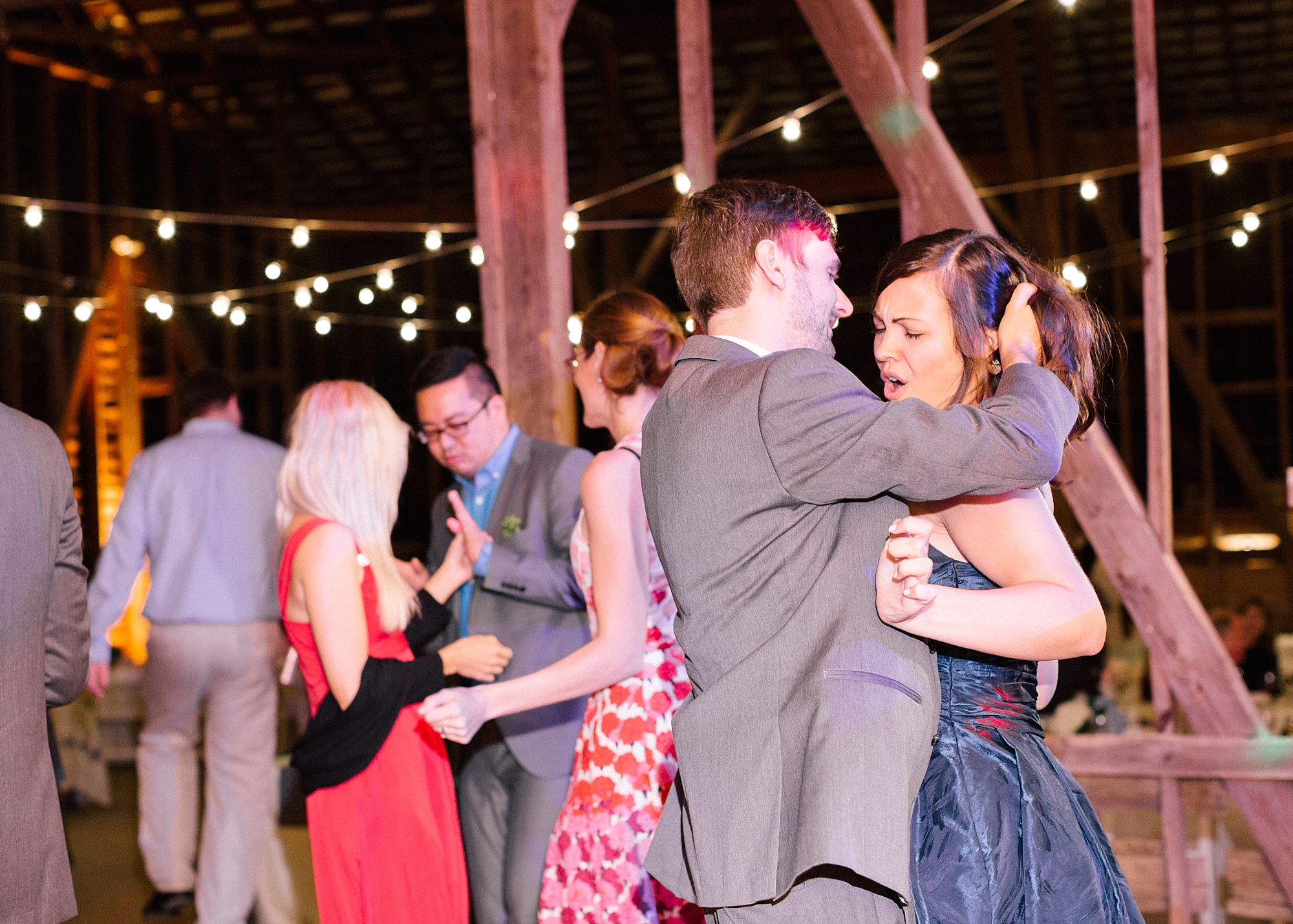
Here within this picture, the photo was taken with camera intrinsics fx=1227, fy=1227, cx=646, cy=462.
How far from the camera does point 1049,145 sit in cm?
995

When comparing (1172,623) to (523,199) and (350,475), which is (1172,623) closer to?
(523,199)

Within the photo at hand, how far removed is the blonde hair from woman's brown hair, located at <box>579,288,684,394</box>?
18.3 inches

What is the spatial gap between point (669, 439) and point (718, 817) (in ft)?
1.54

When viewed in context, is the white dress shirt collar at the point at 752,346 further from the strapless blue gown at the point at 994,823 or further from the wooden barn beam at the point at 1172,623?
the wooden barn beam at the point at 1172,623

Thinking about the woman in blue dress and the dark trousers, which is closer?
the woman in blue dress

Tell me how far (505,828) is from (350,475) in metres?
0.91

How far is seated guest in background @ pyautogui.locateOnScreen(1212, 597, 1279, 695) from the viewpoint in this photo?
255 inches

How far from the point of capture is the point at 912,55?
11.8 ft

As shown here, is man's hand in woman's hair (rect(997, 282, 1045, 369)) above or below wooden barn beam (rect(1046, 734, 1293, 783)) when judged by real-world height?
above

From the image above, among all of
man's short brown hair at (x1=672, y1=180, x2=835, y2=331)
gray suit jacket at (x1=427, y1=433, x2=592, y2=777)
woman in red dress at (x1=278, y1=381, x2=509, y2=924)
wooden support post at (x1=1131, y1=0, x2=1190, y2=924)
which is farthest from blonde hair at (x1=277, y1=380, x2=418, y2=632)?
wooden support post at (x1=1131, y1=0, x2=1190, y2=924)

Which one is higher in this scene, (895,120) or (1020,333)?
(895,120)

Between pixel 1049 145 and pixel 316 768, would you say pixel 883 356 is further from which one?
pixel 1049 145

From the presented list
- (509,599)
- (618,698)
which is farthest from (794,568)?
(509,599)

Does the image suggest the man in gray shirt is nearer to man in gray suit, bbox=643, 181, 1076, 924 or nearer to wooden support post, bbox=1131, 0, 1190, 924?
wooden support post, bbox=1131, 0, 1190, 924
